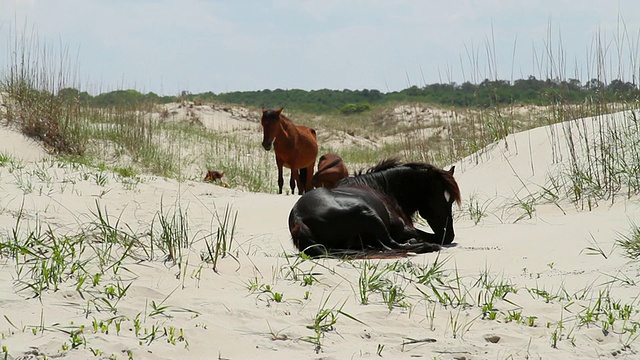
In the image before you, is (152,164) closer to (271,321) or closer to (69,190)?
(69,190)

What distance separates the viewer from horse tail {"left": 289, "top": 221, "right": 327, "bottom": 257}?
21.3ft

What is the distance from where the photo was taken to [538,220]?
26.6 ft

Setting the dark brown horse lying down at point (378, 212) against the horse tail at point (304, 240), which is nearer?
the horse tail at point (304, 240)

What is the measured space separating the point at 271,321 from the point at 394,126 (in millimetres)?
28967

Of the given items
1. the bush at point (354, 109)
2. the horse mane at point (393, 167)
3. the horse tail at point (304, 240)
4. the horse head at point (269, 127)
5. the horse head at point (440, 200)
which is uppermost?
the bush at point (354, 109)

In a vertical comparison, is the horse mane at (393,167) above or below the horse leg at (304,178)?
above

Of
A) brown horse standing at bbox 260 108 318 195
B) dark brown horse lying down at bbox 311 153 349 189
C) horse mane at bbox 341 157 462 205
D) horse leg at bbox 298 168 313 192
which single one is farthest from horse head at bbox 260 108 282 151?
horse mane at bbox 341 157 462 205

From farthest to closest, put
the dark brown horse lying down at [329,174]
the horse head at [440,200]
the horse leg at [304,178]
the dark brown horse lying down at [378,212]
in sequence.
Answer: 1. the horse leg at [304,178]
2. the dark brown horse lying down at [329,174]
3. the horse head at [440,200]
4. the dark brown horse lying down at [378,212]

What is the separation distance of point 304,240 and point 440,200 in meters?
1.79

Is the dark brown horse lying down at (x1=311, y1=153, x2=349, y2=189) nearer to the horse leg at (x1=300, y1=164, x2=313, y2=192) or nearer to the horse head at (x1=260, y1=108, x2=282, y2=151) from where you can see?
the horse head at (x1=260, y1=108, x2=282, y2=151)

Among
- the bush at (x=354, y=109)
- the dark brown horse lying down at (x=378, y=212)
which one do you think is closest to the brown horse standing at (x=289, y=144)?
the dark brown horse lying down at (x=378, y=212)

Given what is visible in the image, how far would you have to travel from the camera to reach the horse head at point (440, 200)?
7.61m

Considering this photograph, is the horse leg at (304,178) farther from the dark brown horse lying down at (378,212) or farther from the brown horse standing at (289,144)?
the dark brown horse lying down at (378,212)

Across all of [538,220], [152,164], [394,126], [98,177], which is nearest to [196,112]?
[394,126]
